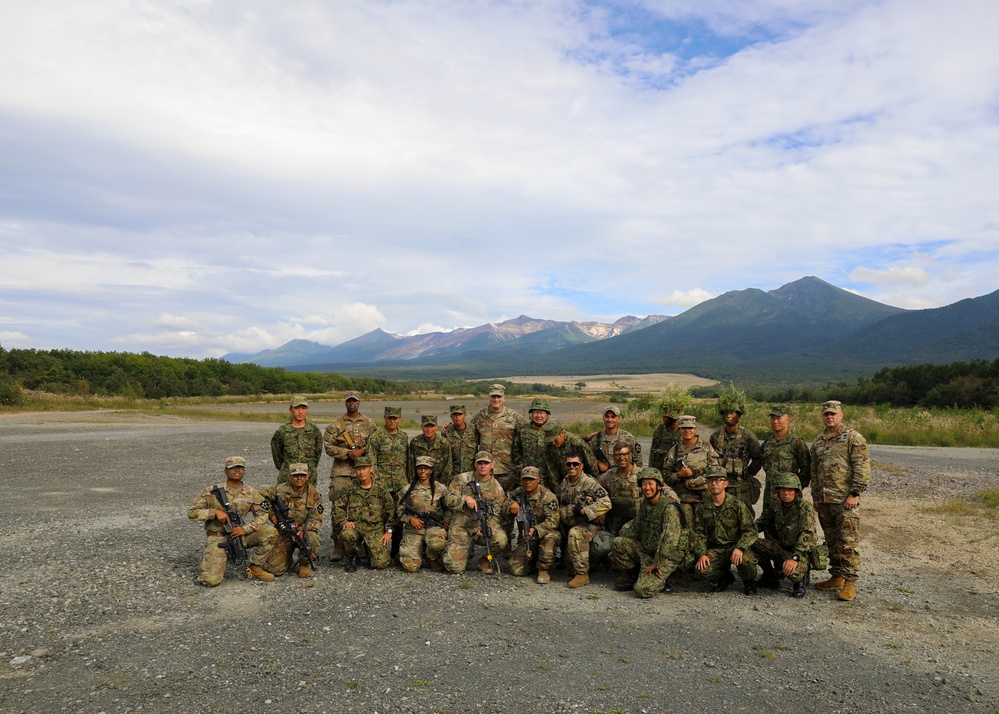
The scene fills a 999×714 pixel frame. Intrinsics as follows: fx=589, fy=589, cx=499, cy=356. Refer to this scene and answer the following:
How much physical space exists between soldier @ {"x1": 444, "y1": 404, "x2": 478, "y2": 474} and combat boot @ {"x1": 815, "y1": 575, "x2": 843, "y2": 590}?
4.77 meters

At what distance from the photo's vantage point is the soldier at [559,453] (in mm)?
8422

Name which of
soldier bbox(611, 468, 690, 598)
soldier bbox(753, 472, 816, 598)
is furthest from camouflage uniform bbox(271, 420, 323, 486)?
soldier bbox(753, 472, 816, 598)

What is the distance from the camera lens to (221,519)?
743cm

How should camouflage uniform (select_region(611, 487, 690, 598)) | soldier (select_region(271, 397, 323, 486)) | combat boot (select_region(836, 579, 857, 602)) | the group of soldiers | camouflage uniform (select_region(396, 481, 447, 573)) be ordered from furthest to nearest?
soldier (select_region(271, 397, 323, 486)), camouflage uniform (select_region(396, 481, 447, 573)), the group of soldiers, camouflage uniform (select_region(611, 487, 690, 598)), combat boot (select_region(836, 579, 857, 602))

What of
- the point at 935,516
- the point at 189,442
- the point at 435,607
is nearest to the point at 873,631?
the point at 435,607

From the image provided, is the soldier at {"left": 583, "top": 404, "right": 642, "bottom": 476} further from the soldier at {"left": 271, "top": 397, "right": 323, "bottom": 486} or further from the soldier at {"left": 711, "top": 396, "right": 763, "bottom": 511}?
the soldier at {"left": 271, "top": 397, "right": 323, "bottom": 486}

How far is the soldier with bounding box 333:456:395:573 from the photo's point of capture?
780 cm

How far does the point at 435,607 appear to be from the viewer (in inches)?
257

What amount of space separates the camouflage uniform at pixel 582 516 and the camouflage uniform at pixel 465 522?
0.83 meters

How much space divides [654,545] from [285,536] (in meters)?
4.64

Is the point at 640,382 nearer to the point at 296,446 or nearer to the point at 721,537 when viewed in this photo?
the point at 296,446

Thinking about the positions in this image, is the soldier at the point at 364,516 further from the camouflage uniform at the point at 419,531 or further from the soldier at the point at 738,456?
the soldier at the point at 738,456

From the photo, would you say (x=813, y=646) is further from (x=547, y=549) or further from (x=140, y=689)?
(x=140, y=689)

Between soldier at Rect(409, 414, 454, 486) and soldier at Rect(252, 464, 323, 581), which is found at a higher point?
soldier at Rect(409, 414, 454, 486)
